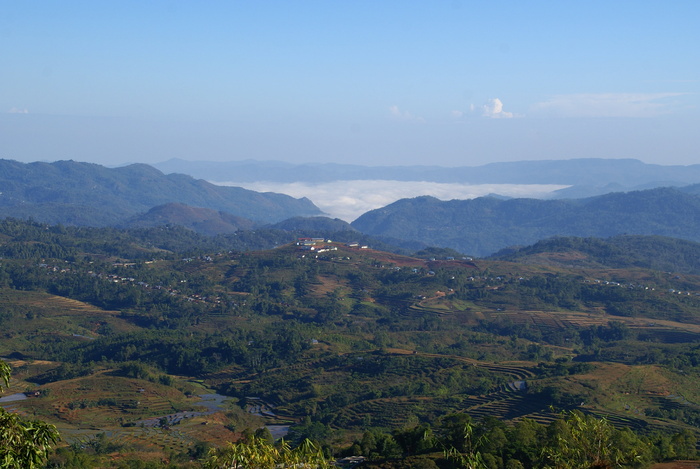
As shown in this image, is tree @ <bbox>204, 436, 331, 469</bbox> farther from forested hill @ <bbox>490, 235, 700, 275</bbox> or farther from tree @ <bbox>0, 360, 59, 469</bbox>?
forested hill @ <bbox>490, 235, 700, 275</bbox>

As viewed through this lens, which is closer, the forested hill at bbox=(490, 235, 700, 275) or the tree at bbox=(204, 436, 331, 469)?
the tree at bbox=(204, 436, 331, 469)

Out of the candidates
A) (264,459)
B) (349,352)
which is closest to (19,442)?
(264,459)

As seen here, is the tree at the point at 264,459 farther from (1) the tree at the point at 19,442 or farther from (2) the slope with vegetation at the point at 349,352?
(1) the tree at the point at 19,442

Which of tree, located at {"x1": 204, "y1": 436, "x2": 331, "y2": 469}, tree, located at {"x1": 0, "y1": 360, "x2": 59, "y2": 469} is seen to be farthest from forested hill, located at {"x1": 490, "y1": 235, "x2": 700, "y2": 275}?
tree, located at {"x1": 0, "y1": 360, "x2": 59, "y2": 469}

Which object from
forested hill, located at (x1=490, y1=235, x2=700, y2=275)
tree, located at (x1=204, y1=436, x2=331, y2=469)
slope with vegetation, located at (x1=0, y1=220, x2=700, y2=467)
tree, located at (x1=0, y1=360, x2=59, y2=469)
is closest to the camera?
tree, located at (x1=0, y1=360, x2=59, y2=469)

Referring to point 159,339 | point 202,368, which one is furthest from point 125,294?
point 202,368

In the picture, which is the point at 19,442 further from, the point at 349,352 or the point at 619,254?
the point at 619,254

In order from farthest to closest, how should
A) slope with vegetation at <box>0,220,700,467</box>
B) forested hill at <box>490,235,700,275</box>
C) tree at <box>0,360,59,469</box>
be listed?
forested hill at <box>490,235,700,275</box> → slope with vegetation at <box>0,220,700,467</box> → tree at <box>0,360,59,469</box>
